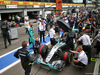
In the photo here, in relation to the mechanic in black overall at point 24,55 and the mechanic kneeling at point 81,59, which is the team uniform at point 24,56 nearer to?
the mechanic in black overall at point 24,55

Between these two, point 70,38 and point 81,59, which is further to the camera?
point 70,38

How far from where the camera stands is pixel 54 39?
23.6 feet

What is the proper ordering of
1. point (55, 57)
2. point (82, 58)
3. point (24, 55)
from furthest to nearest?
point (55, 57) → point (82, 58) → point (24, 55)

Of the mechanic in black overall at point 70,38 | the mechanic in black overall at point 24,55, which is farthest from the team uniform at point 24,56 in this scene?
the mechanic in black overall at point 70,38

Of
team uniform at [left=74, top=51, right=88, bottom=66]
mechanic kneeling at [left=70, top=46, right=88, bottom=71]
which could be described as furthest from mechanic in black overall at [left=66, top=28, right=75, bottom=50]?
team uniform at [left=74, top=51, right=88, bottom=66]

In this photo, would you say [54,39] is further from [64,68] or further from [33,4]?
[33,4]

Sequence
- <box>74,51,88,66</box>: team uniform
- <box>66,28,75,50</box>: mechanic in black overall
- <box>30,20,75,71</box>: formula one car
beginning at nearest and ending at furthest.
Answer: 1. <box>74,51,88,66</box>: team uniform
2. <box>30,20,75,71</box>: formula one car
3. <box>66,28,75,50</box>: mechanic in black overall

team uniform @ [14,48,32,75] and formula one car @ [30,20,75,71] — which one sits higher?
team uniform @ [14,48,32,75]

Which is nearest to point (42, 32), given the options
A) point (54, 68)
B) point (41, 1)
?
point (54, 68)

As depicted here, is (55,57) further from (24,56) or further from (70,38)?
(24,56)

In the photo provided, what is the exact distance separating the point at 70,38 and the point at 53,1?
87.7 ft

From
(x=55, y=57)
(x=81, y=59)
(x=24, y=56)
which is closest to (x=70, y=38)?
(x=55, y=57)

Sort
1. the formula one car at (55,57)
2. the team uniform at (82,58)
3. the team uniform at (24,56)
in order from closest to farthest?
the team uniform at (24,56), the team uniform at (82,58), the formula one car at (55,57)

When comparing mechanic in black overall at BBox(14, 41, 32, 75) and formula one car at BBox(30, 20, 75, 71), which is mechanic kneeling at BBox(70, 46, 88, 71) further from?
mechanic in black overall at BBox(14, 41, 32, 75)
